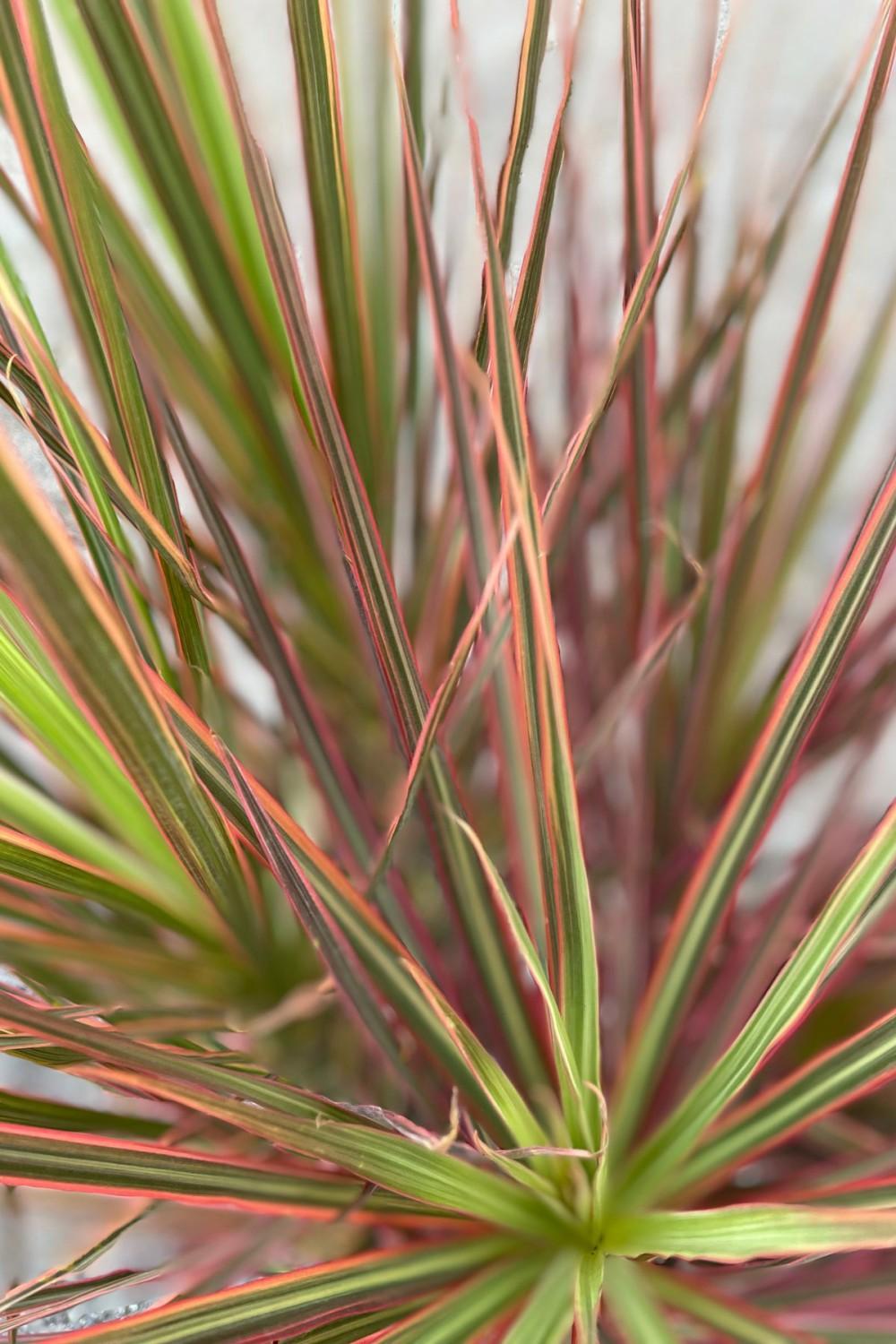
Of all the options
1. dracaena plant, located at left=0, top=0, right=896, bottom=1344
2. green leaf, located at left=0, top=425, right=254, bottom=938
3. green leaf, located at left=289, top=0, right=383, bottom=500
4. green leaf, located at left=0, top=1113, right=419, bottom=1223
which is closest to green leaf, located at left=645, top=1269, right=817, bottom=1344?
dracaena plant, located at left=0, top=0, right=896, bottom=1344

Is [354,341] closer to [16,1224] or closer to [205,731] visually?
[205,731]

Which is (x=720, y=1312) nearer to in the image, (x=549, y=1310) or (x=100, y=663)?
(x=549, y=1310)

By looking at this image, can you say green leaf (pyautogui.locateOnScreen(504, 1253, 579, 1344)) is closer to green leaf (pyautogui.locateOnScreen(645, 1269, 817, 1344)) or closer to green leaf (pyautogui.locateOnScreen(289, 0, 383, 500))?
green leaf (pyautogui.locateOnScreen(645, 1269, 817, 1344))

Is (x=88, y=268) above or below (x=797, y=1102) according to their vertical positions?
above

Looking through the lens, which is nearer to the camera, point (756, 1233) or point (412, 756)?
point (756, 1233)

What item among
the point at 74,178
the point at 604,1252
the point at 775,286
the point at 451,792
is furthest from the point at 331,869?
the point at 775,286

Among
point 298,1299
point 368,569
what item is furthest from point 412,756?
point 298,1299

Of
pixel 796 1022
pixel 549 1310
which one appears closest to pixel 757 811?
pixel 796 1022

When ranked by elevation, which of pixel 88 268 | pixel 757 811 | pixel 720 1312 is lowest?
pixel 720 1312

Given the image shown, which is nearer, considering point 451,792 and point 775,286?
point 451,792
